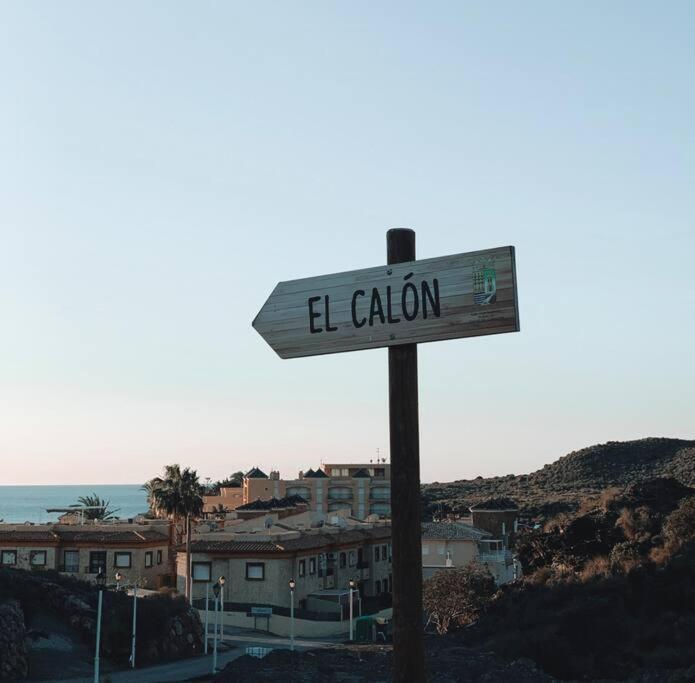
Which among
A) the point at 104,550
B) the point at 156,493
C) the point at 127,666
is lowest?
the point at 127,666

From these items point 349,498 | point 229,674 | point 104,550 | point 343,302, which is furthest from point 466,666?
point 349,498

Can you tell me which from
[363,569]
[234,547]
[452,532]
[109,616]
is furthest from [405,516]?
[363,569]

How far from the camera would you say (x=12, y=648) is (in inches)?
1646

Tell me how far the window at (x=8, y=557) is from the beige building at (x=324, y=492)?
51.5 metres

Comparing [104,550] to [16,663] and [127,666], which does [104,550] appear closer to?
[127,666]

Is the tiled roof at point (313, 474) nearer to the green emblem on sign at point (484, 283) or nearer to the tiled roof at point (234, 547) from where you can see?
the tiled roof at point (234, 547)

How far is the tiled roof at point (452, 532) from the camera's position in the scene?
78.2 metres

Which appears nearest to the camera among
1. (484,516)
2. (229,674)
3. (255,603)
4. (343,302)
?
A: (343,302)

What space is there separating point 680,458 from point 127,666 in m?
147

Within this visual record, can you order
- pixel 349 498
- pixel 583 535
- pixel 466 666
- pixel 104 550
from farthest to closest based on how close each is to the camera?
1. pixel 349 498
2. pixel 104 550
3. pixel 583 535
4. pixel 466 666

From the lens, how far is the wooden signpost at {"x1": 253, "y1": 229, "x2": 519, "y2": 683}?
18.8 feet

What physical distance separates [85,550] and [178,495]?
9857mm

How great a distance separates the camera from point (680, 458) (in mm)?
174000

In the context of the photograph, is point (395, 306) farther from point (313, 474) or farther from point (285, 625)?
point (313, 474)
